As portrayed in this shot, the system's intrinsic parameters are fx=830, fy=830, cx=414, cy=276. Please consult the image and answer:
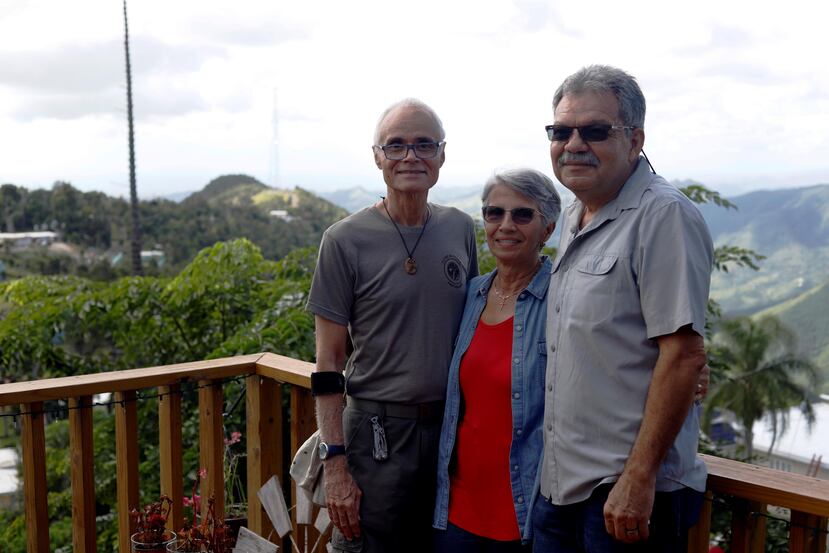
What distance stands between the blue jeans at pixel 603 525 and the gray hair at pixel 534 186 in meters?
0.67

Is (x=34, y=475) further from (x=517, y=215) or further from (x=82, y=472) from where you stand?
(x=517, y=215)

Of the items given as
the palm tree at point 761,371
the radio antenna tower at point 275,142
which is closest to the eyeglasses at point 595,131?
the radio antenna tower at point 275,142

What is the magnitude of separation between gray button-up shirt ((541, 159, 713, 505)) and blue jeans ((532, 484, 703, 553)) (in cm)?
3

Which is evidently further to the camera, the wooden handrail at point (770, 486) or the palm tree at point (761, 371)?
the palm tree at point (761, 371)

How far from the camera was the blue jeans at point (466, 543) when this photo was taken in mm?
1854

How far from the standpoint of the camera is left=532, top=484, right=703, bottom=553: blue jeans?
5.13 feet

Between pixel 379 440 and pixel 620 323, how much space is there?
0.75m

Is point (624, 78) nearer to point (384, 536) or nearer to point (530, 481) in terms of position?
point (530, 481)

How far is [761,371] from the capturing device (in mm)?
35594

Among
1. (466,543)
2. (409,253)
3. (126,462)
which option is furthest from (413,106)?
(126,462)

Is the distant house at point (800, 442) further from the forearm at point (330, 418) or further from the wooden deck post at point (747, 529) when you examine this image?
the forearm at point (330, 418)

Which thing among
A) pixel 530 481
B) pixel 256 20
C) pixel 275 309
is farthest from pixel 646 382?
pixel 256 20

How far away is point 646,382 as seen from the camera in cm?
153

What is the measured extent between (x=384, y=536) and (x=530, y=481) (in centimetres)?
42
